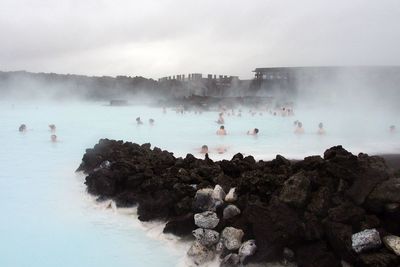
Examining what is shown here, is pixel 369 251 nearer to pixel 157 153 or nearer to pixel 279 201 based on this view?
pixel 279 201

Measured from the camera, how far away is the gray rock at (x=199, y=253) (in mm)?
4266

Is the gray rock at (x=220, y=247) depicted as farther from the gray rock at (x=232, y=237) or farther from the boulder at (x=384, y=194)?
the boulder at (x=384, y=194)

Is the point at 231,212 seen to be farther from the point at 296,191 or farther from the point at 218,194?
the point at 296,191

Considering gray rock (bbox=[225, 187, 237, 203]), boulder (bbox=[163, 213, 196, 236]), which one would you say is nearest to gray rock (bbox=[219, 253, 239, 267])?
boulder (bbox=[163, 213, 196, 236])

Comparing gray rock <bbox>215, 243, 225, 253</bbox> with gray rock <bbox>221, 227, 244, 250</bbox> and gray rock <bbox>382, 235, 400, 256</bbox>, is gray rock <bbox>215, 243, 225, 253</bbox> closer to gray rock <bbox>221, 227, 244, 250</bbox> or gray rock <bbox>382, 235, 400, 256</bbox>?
gray rock <bbox>221, 227, 244, 250</bbox>

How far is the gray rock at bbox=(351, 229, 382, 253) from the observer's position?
3.69 m

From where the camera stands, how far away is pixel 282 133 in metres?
14.9

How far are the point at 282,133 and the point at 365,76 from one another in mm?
9554

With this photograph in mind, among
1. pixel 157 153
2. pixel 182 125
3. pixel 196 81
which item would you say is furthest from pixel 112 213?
pixel 196 81

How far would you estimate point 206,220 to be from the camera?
4637 millimetres

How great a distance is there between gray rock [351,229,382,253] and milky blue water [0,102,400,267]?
5.79 ft

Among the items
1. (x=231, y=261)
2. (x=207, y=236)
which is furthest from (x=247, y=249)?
(x=207, y=236)

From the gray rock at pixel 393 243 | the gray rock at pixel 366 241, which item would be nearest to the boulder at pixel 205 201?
the gray rock at pixel 366 241

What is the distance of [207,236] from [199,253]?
209mm
